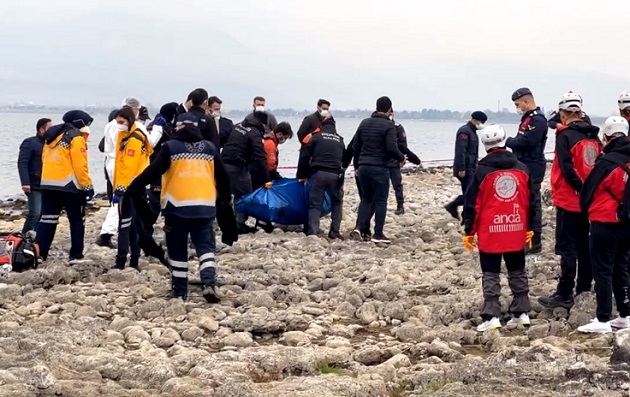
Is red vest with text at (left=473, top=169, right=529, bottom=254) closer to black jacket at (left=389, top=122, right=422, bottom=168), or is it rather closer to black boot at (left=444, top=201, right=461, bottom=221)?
black jacket at (left=389, top=122, right=422, bottom=168)

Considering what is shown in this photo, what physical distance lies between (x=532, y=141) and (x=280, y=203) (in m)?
4.05

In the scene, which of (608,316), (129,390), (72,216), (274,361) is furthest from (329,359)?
(72,216)

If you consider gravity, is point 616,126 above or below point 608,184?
above

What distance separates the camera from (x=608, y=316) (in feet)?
21.2

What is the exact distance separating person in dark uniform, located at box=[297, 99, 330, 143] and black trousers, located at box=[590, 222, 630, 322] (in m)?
6.10

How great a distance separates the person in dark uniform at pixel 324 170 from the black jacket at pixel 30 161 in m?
4.00

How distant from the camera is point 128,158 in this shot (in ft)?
29.1

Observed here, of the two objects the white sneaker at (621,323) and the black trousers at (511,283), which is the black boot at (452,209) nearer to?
the black trousers at (511,283)

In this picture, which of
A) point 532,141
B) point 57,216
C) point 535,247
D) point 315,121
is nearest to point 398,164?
point 315,121

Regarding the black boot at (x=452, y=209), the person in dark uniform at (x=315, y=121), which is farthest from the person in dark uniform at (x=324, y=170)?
the black boot at (x=452, y=209)

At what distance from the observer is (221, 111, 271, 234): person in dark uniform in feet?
38.2

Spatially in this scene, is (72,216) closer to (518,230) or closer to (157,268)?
(157,268)

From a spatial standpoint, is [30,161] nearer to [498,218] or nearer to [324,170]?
[324,170]

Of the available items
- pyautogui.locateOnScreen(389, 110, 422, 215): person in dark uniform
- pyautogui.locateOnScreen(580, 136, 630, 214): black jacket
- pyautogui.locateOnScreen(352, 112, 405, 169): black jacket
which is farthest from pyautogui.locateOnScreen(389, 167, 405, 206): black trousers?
pyautogui.locateOnScreen(580, 136, 630, 214): black jacket
